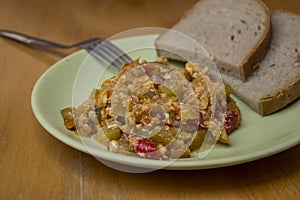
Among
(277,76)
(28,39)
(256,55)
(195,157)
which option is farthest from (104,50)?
(195,157)

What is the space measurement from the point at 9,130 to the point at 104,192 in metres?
0.63

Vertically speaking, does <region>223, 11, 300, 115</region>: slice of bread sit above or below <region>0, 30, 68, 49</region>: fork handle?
above

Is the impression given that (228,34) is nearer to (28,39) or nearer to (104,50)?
(104,50)

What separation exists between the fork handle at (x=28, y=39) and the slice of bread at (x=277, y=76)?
104 cm

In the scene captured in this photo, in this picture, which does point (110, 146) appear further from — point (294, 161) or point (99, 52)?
point (99, 52)

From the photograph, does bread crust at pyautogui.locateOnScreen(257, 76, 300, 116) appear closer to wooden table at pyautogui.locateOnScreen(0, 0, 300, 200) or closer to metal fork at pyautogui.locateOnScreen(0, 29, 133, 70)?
wooden table at pyautogui.locateOnScreen(0, 0, 300, 200)

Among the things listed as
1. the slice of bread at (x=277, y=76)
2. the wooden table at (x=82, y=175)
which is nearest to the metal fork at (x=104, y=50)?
the wooden table at (x=82, y=175)

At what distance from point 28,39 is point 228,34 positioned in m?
1.18

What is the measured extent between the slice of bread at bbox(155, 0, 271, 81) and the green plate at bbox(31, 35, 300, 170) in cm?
23

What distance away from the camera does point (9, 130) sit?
2150mm

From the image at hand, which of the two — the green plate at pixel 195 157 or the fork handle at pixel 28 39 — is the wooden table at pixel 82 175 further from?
the fork handle at pixel 28 39

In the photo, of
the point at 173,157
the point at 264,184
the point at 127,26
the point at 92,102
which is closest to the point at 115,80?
the point at 92,102

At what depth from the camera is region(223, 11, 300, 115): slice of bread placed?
7.00ft

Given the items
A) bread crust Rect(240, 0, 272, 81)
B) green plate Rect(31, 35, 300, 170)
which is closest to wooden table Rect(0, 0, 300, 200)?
green plate Rect(31, 35, 300, 170)
